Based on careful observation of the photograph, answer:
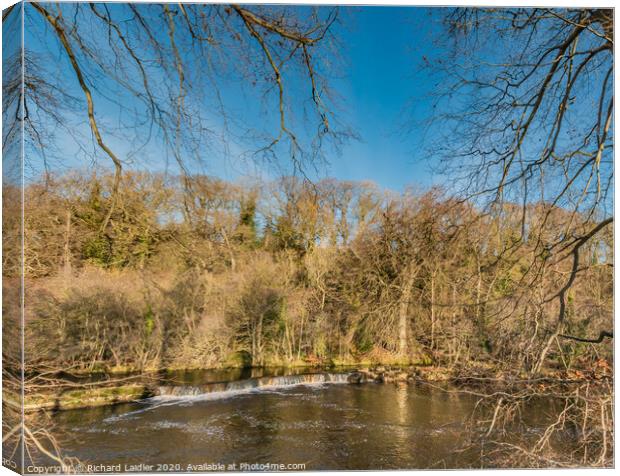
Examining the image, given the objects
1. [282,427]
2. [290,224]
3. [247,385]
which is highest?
[290,224]

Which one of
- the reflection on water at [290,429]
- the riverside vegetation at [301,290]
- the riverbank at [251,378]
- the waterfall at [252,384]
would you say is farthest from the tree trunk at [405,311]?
the waterfall at [252,384]

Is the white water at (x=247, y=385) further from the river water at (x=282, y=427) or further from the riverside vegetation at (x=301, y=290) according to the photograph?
the riverside vegetation at (x=301, y=290)

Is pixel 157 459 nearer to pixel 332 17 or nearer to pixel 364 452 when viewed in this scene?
pixel 364 452

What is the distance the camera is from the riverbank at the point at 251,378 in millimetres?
2578

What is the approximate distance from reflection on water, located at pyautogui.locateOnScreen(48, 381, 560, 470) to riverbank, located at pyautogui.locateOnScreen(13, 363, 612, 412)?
7 centimetres

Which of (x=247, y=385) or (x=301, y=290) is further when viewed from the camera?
(x=247, y=385)

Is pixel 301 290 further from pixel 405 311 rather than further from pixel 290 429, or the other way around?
pixel 290 429

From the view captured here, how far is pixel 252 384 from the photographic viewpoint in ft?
10.9

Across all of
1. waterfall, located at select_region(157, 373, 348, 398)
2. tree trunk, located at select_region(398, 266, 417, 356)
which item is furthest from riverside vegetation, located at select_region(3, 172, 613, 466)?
waterfall, located at select_region(157, 373, 348, 398)

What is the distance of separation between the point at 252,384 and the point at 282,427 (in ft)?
1.52

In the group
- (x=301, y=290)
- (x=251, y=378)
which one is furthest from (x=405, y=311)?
(x=251, y=378)

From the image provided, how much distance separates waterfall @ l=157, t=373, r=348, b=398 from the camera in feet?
10.6

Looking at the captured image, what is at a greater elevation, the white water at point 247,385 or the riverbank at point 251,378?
the riverbank at point 251,378

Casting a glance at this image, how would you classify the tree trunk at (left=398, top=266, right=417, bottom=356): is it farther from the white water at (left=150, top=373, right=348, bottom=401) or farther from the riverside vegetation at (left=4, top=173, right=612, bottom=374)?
the white water at (left=150, top=373, right=348, bottom=401)
